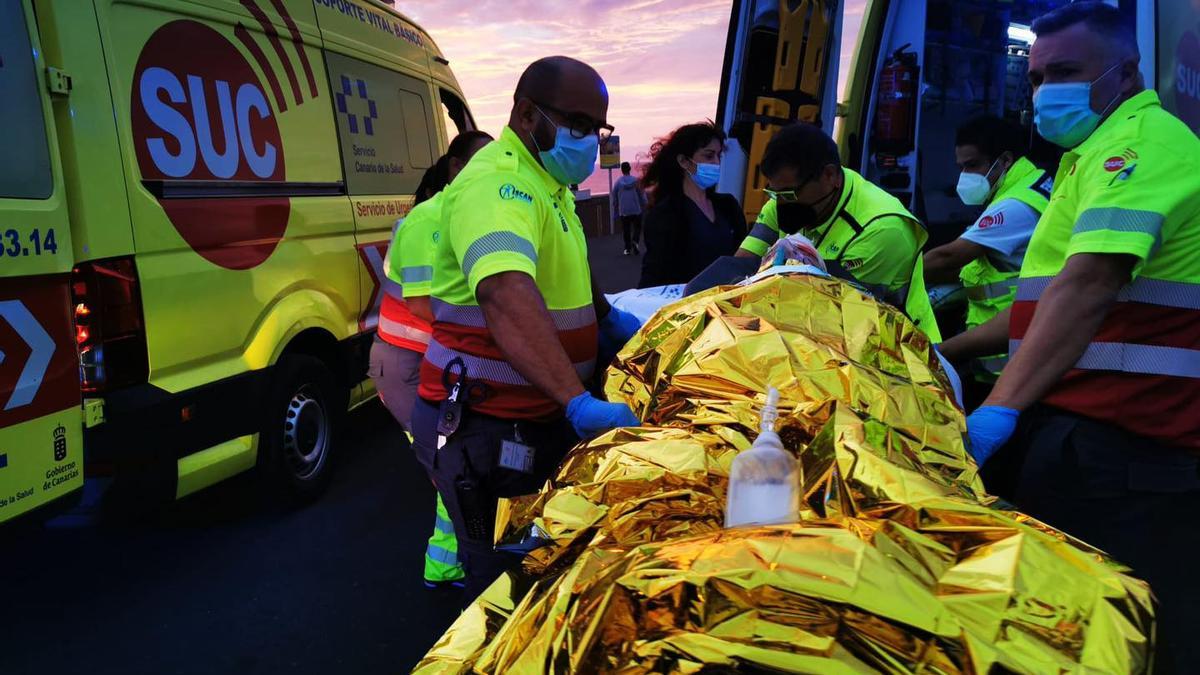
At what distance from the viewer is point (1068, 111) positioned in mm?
1847

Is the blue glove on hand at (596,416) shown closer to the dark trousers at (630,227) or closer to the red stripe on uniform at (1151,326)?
the red stripe on uniform at (1151,326)

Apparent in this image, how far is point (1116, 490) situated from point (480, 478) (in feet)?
5.14

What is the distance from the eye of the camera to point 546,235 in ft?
6.22

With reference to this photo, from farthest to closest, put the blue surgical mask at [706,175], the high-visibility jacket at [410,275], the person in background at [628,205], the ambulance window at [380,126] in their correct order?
the person in background at [628,205] < the ambulance window at [380,126] < the blue surgical mask at [706,175] < the high-visibility jacket at [410,275]

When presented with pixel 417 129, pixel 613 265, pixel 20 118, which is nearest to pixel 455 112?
pixel 417 129

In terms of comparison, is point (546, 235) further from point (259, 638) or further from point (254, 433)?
point (254, 433)

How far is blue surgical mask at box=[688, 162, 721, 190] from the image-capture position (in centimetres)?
405

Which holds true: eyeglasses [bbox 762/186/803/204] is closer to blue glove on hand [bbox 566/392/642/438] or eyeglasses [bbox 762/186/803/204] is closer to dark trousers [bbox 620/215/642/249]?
blue glove on hand [bbox 566/392/642/438]

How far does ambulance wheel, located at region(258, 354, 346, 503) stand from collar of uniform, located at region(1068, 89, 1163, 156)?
3.46 meters

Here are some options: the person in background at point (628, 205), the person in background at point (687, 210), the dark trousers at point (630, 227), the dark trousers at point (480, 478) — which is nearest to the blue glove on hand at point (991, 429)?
the dark trousers at point (480, 478)

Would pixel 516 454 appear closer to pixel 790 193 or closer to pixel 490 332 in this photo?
pixel 490 332

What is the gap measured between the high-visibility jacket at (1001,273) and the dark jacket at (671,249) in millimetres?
1297

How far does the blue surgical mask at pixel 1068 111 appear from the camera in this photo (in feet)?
5.95

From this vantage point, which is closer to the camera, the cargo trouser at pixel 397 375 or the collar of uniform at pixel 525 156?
the collar of uniform at pixel 525 156
